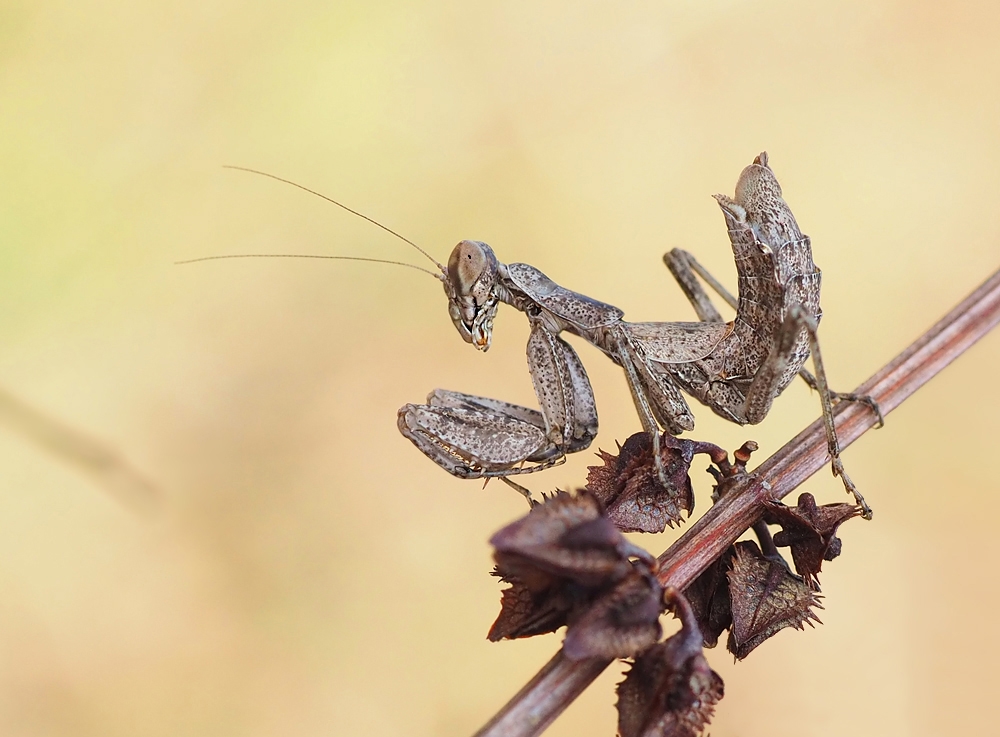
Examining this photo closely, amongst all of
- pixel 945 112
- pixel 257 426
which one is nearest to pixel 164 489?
pixel 257 426

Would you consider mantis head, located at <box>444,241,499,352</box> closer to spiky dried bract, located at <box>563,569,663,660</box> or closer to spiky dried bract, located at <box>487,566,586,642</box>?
spiky dried bract, located at <box>487,566,586,642</box>

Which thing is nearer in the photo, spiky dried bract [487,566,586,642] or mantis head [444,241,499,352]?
spiky dried bract [487,566,586,642]

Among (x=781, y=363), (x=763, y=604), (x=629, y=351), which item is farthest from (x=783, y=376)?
(x=763, y=604)

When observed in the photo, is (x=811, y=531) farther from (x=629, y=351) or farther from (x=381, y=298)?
(x=381, y=298)

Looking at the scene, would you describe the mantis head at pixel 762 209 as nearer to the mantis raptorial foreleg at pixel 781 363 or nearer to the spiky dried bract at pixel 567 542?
the mantis raptorial foreleg at pixel 781 363

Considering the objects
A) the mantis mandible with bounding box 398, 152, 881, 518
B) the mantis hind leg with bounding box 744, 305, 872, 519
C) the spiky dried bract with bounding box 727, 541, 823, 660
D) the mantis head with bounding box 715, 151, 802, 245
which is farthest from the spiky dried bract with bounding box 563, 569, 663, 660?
the mantis head with bounding box 715, 151, 802, 245
